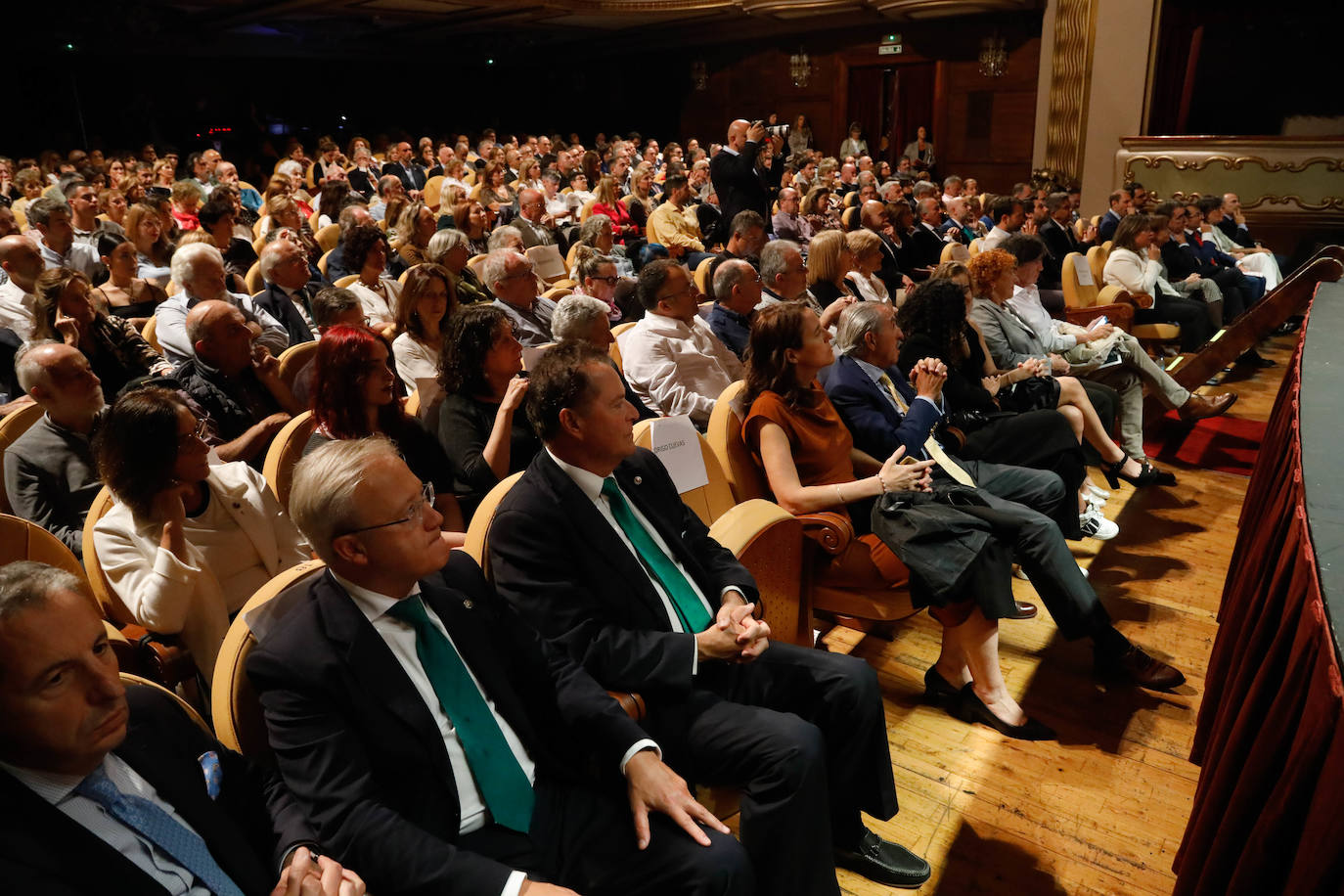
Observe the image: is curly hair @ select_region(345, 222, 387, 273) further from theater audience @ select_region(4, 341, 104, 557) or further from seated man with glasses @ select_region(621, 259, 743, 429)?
theater audience @ select_region(4, 341, 104, 557)

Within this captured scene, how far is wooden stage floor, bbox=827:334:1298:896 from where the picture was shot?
1854 millimetres

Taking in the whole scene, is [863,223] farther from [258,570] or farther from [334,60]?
[334,60]

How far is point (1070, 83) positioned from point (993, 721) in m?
11.1

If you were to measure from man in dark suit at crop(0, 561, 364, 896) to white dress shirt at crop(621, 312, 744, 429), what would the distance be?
7.14 feet

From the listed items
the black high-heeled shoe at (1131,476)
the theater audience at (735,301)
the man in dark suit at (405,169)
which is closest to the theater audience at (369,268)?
the theater audience at (735,301)

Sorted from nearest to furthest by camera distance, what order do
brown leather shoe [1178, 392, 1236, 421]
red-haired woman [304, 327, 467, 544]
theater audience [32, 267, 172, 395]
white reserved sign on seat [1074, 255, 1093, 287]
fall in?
red-haired woman [304, 327, 467, 544] → theater audience [32, 267, 172, 395] → brown leather shoe [1178, 392, 1236, 421] → white reserved sign on seat [1074, 255, 1093, 287]

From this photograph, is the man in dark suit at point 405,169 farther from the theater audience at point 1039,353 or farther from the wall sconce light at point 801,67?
the theater audience at point 1039,353

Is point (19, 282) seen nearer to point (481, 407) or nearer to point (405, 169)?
point (481, 407)

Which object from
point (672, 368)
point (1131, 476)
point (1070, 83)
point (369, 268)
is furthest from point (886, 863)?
point (1070, 83)

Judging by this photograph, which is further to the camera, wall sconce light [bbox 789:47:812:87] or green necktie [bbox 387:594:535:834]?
wall sconce light [bbox 789:47:812:87]

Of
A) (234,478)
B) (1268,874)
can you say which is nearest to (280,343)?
(234,478)

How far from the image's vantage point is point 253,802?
1.24 metres

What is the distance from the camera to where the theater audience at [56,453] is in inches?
84.3

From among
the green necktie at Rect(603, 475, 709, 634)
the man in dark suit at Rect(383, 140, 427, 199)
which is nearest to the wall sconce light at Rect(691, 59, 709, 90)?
the man in dark suit at Rect(383, 140, 427, 199)
